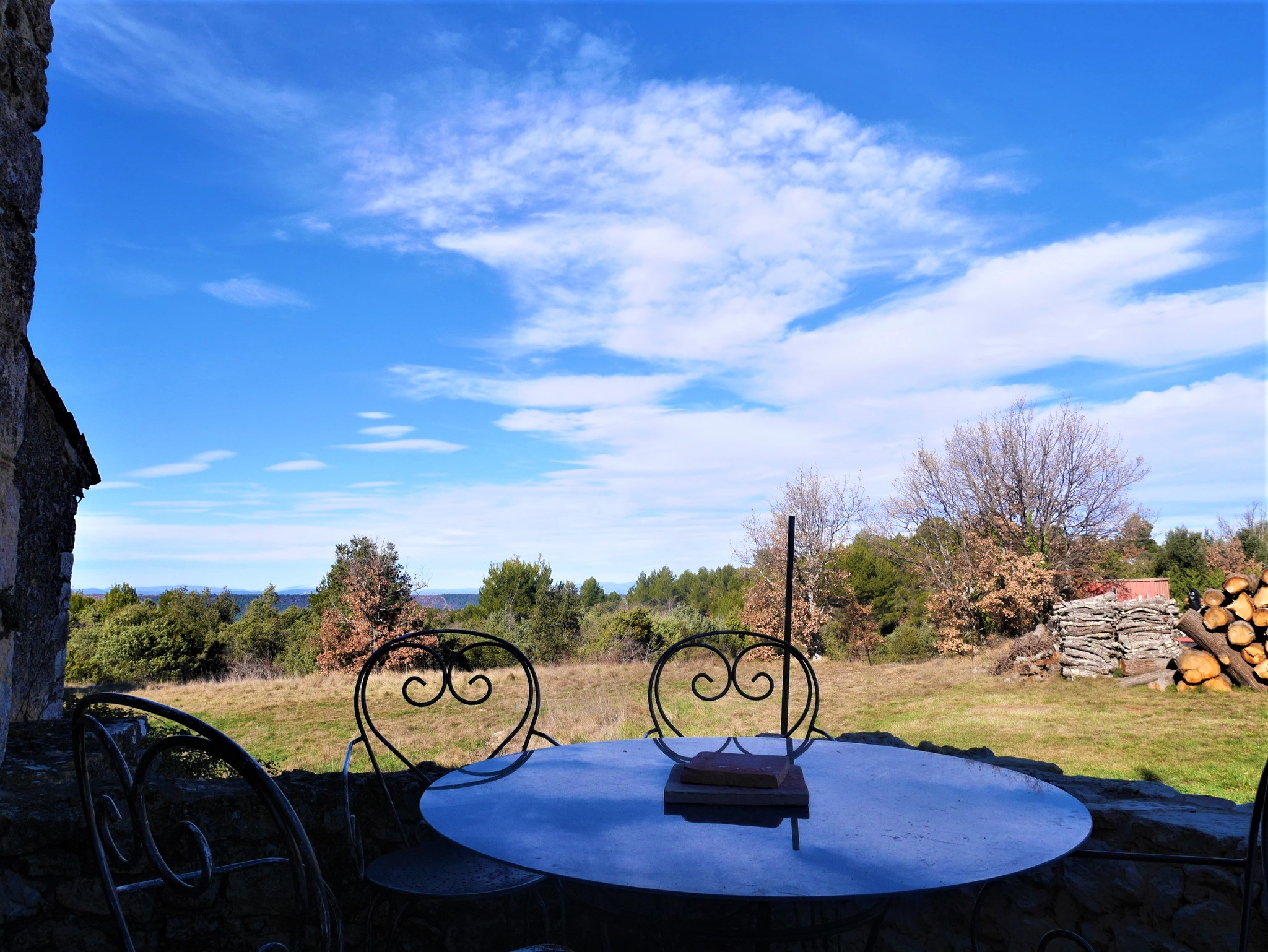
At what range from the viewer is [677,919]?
1.45 metres

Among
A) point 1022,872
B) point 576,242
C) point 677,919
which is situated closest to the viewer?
point 1022,872

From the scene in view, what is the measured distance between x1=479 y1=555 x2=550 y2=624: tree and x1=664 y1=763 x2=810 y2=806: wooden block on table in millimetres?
15689

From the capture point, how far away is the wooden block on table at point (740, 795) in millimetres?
1326

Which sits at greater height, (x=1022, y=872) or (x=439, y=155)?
(x=439, y=155)

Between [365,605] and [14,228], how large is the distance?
13008 mm

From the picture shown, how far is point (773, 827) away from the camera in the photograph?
122cm

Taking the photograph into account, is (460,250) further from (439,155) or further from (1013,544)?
(1013,544)

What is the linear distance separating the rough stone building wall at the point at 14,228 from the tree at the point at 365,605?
12.1 metres

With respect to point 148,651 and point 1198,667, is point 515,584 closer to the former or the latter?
point 148,651

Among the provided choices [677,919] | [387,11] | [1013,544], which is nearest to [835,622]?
[1013,544]

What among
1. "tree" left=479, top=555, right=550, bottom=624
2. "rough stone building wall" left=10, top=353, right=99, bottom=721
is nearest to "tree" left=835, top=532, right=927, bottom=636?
"tree" left=479, top=555, right=550, bottom=624

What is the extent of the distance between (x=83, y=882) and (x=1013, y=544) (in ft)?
42.9

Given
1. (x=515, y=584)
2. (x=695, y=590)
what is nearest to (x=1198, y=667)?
(x=695, y=590)

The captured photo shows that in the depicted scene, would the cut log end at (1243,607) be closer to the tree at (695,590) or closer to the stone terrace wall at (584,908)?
the stone terrace wall at (584,908)
